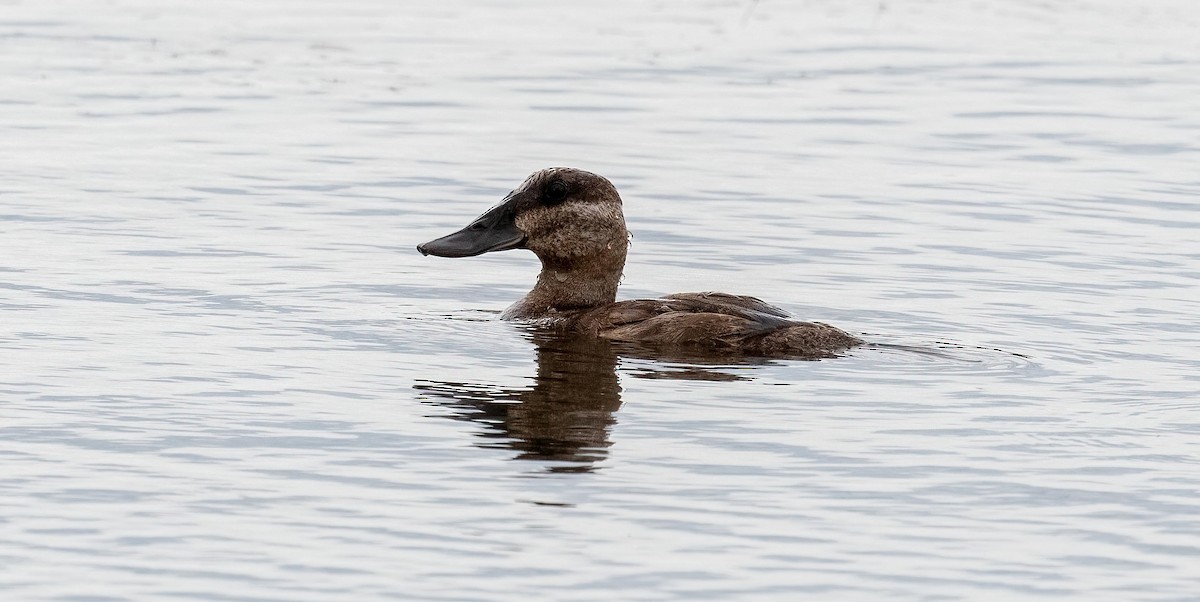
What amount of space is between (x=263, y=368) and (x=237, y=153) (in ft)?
23.7

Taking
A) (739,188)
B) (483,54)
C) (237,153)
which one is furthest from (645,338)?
(483,54)

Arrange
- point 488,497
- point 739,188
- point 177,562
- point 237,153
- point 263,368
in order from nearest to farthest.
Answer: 1. point 177,562
2. point 488,497
3. point 263,368
4. point 739,188
5. point 237,153

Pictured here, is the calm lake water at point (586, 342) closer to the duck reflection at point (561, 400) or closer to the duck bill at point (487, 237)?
the duck reflection at point (561, 400)

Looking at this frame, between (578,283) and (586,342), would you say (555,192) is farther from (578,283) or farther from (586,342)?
(586,342)

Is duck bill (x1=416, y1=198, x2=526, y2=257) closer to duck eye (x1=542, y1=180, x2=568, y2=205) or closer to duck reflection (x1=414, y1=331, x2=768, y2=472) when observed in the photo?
duck eye (x1=542, y1=180, x2=568, y2=205)

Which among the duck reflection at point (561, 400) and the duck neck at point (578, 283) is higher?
the duck neck at point (578, 283)

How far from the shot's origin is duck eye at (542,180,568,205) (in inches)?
456

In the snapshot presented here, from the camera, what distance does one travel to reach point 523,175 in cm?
1619

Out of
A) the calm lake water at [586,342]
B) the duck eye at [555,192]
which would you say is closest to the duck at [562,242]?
the duck eye at [555,192]

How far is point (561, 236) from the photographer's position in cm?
1162

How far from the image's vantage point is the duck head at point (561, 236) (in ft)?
38.0

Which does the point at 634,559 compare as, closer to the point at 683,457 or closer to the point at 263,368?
the point at 683,457

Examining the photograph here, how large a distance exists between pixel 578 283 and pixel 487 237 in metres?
0.56

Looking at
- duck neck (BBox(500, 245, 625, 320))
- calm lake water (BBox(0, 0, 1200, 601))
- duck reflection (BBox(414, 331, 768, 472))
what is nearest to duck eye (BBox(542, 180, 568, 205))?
duck neck (BBox(500, 245, 625, 320))
